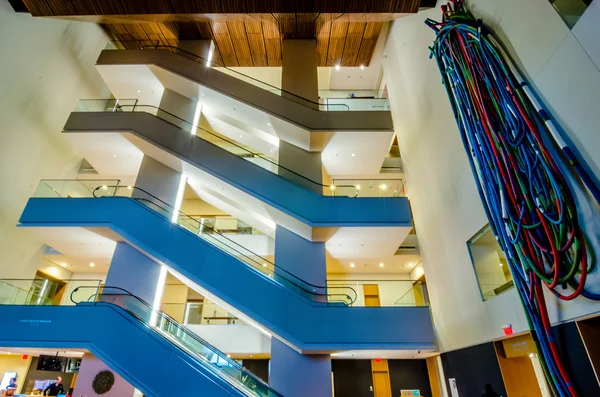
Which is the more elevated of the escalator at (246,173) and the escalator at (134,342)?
the escalator at (246,173)

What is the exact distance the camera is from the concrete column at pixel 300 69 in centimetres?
1120

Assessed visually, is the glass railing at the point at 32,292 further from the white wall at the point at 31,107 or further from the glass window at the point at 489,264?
the glass window at the point at 489,264

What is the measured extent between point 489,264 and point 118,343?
768cm

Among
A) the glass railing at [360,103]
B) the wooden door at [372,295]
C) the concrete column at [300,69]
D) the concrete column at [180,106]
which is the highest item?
the concrete column at [300,69]

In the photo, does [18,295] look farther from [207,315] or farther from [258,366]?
[258,366]

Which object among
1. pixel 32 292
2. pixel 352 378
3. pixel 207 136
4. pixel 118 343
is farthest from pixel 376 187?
pixel 32 292

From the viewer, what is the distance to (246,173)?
9.27 metres

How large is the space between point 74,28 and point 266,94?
27.3 feet

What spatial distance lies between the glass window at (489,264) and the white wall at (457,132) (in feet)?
0.47

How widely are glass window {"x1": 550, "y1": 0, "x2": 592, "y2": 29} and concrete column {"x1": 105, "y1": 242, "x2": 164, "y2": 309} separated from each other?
9.97 m

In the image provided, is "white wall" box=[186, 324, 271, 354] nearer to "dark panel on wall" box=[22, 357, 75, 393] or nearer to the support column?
the support column

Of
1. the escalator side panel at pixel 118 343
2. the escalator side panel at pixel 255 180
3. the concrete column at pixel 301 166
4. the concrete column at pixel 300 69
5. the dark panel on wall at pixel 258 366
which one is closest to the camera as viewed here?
the escalator side panel at pixel 118 343

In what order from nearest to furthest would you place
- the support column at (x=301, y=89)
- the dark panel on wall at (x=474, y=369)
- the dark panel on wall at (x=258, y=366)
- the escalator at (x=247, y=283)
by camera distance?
the dark panel on wall at (x=474, y=369) → the escalator at (x=247, y=283) → the support column at (x=301, y=89) → the dark panel on wall at (x=258, y=366)

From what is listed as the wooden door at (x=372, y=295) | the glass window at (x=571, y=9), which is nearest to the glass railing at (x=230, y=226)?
the wooden door at (x=372, y=295)
